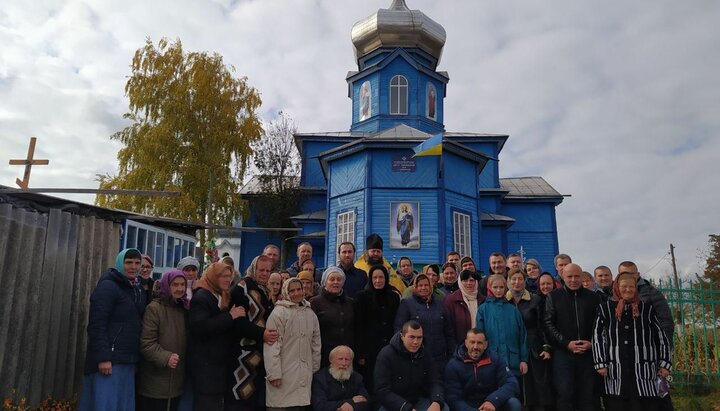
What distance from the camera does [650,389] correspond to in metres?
4.20

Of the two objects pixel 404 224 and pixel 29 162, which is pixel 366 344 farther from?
pixel 404 224

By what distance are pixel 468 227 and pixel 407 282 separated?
1097 centimetres

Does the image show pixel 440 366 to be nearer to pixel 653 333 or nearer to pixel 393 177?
pixel 653 333

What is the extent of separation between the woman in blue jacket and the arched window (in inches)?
652

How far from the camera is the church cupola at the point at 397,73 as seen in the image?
→ 2061 cm

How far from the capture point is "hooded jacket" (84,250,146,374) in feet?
12.8

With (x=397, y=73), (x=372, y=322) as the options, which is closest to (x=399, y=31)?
(x=397, y=73)

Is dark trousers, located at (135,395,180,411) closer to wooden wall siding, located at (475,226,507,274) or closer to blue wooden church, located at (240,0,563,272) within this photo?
blue wooden church, located at (240,0,563,272)

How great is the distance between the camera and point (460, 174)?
16.7 m

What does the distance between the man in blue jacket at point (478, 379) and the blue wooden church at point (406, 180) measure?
10633 mm

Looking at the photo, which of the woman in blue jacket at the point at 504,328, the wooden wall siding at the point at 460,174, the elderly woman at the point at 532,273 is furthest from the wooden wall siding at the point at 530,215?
the woman in blue jacket at the point at 504,328

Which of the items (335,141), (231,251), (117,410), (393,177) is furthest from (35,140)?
(231,251)

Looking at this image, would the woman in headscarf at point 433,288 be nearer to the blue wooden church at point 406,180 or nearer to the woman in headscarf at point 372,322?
the woman in headscarf at point 372,322

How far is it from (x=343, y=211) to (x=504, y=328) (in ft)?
40.5
